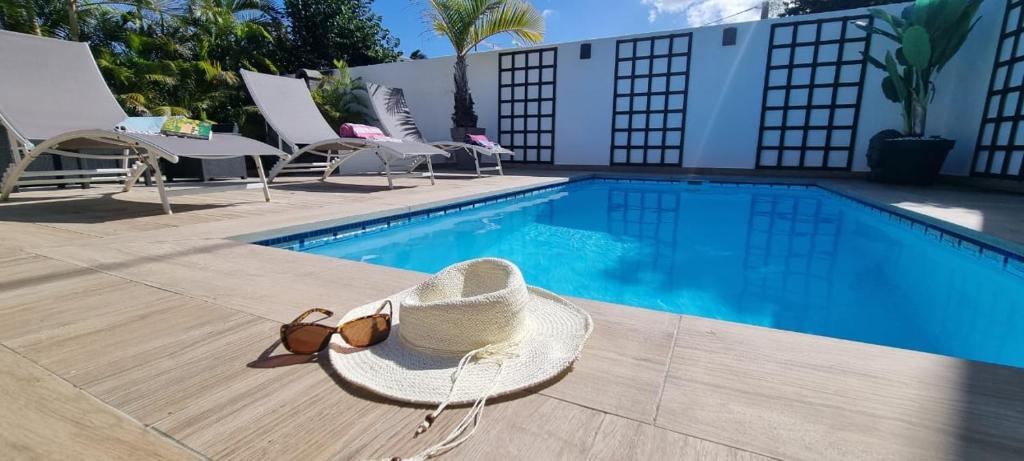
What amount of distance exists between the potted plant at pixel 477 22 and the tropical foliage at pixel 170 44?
289 cm

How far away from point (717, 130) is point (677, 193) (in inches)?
107

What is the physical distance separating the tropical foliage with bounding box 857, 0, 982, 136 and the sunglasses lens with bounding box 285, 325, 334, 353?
821 centimetres

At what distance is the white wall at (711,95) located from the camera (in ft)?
22.8

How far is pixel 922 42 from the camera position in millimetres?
6035

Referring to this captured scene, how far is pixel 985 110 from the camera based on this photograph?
6543 millimetres

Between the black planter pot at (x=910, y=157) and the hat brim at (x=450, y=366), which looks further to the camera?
the black planter pot at (x=910, y=157)

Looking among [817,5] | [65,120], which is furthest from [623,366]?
[817,5]

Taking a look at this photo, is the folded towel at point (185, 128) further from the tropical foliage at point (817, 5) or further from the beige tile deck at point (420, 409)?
the tropical foliage at point (817, 5)

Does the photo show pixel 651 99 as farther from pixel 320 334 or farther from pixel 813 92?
pixel 320 334

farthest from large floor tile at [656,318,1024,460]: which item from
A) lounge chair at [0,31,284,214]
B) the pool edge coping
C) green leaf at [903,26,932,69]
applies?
green leaf at [903,26,932,69]

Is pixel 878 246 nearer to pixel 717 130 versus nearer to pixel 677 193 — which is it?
pixel 677 193

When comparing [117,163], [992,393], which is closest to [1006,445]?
[992,393]

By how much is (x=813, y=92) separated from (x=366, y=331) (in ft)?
31.6

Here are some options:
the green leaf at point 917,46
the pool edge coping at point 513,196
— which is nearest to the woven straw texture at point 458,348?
the pool edge coping at point 513,196
